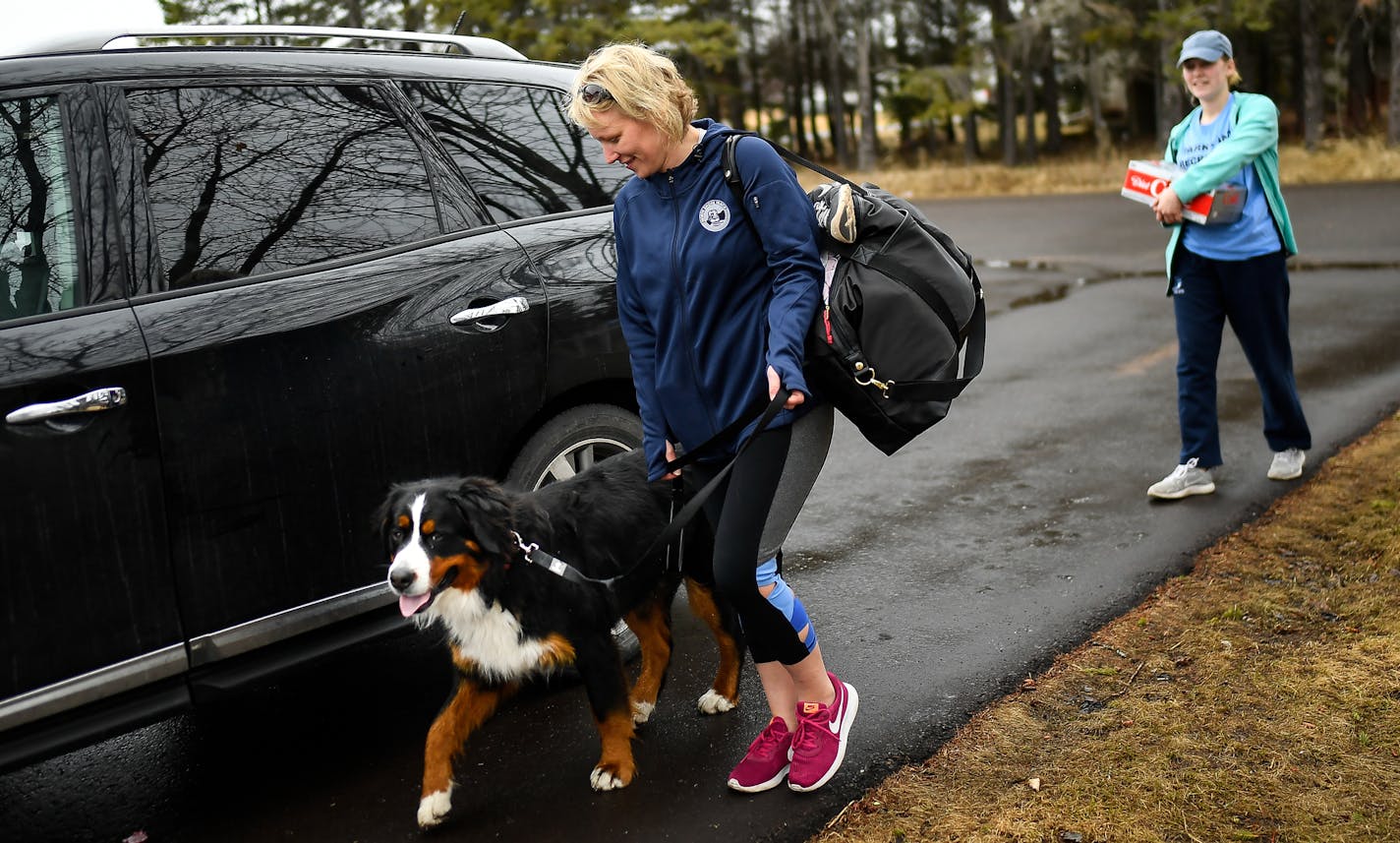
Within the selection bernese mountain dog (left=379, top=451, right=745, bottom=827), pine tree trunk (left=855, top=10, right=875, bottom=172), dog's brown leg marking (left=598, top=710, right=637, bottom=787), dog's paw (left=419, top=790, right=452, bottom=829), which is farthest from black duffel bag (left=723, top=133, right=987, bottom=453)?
pine tree trunk (left=855, top=10, right=875, bottom=172)

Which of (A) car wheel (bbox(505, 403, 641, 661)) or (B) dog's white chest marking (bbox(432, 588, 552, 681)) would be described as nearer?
(B) dog's white chest marking (bbox(432, 588, 552, 681))

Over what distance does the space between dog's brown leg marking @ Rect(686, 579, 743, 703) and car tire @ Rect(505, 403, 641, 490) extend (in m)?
0.65

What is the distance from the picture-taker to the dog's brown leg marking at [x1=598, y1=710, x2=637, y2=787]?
3.61 m

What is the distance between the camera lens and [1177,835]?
323cm

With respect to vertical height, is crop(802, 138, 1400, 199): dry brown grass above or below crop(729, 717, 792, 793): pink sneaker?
above

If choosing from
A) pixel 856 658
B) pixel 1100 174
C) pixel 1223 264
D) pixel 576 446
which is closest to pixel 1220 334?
pixel 1223 264

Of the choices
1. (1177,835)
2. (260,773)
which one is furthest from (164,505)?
(1177,835)

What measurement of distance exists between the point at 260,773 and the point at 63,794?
2.00 feet

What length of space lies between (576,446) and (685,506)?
972mm

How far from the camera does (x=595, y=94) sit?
10.3 ft

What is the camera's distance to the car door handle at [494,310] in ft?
13.0

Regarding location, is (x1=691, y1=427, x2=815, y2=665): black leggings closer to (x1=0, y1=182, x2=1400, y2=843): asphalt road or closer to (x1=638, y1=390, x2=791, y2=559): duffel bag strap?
(x1=638, y1=390, x2=791, y2=559): duffel bag strap

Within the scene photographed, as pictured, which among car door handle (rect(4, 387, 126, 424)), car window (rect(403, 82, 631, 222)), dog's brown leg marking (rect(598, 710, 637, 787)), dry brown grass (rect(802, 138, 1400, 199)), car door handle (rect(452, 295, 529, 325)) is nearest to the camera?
car door handle (rect(4, 387, 126, 424))

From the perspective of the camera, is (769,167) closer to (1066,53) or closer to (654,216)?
(654,216)
